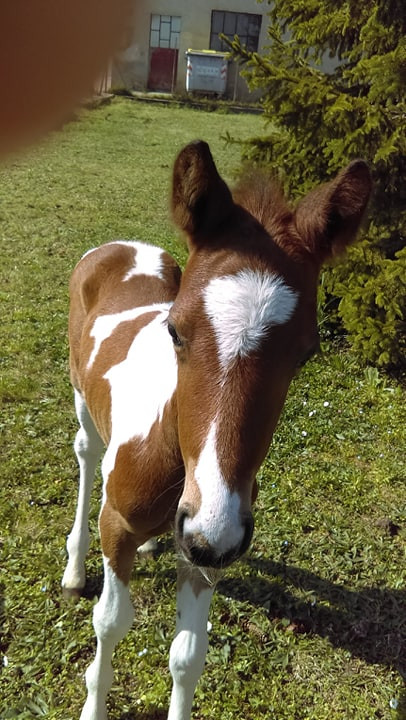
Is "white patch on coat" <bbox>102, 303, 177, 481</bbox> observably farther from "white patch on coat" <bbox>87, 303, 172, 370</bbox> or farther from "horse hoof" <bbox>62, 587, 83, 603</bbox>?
"horse hoof" <bbox>62, 587, 83, 603</bbox>

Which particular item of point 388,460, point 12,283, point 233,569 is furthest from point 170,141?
point 233,569

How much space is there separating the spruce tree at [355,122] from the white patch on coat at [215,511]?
10.1 feet

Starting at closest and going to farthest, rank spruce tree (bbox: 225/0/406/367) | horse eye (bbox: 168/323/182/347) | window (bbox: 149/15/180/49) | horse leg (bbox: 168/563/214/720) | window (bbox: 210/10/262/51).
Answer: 1. window (bbox: 149/15/180/49)
2. window (bbox: 210/10/262/51)
3. horse eye (bbox: 168/323/182/347)
4. horse leg (bbox: 168/563/214/720)
5. spruce tree (bbox: 225/0/406/367)

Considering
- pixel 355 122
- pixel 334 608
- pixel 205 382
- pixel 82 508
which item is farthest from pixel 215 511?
pixel 355 122

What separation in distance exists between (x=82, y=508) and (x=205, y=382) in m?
1.64

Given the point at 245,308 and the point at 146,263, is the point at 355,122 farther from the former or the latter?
the point at 245,308

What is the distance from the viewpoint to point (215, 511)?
4.55ft

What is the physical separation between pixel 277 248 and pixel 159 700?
6.04ft

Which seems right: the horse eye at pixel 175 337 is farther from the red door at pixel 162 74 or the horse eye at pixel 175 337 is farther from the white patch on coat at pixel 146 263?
the white patch on coat at pixel 146 263

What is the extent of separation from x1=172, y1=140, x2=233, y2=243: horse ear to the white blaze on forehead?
25cm

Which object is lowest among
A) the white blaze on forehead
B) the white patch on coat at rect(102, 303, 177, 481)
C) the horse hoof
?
the horse hoof

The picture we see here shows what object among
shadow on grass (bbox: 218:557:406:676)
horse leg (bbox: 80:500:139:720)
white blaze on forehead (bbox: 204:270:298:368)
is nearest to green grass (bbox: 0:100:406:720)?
shadow on grass (bbox: 218:557:406:676)

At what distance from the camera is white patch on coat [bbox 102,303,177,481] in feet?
6.80

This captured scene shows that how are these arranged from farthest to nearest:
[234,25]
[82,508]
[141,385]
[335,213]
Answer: [234,25] < [82,508] < [141,385] < [335,213]
